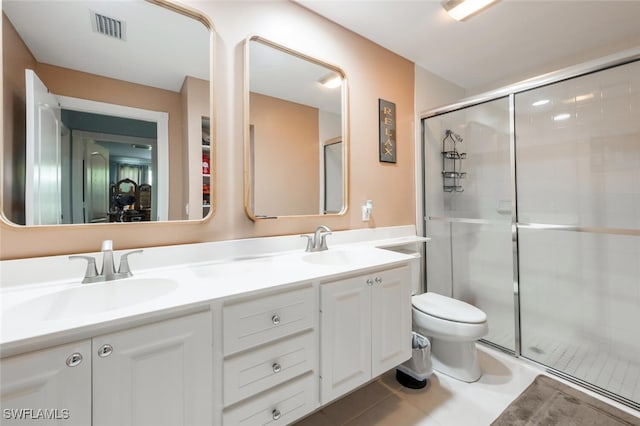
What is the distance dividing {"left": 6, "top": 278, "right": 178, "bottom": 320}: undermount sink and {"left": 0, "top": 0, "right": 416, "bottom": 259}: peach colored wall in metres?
0.21

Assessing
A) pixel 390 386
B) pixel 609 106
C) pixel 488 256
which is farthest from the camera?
pixel 488 256

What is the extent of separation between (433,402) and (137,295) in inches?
63.4

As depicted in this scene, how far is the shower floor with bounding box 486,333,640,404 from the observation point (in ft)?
5.45

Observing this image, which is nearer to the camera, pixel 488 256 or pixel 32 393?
pixel 32 393

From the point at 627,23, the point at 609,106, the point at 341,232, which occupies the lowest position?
the point at 341,232

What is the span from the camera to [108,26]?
1.17m

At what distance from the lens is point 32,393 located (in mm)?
669

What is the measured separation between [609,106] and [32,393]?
10.5 ft

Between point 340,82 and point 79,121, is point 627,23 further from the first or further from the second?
point 79,121

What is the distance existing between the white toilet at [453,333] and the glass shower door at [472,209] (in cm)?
64

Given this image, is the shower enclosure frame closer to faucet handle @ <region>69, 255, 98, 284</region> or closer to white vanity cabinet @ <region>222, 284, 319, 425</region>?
white vanity cabinet @ <region>222, 284, 319, 425</region>

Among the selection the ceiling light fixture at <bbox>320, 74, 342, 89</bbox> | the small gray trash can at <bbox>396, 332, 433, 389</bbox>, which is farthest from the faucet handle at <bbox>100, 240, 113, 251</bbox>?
the small gray trash can at <bbox>396, 332, 433, 389</bbox>

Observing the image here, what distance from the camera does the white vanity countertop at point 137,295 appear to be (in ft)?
2.29

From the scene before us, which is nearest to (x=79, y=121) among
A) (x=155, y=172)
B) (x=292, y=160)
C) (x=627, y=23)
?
(x=155, y=172)
